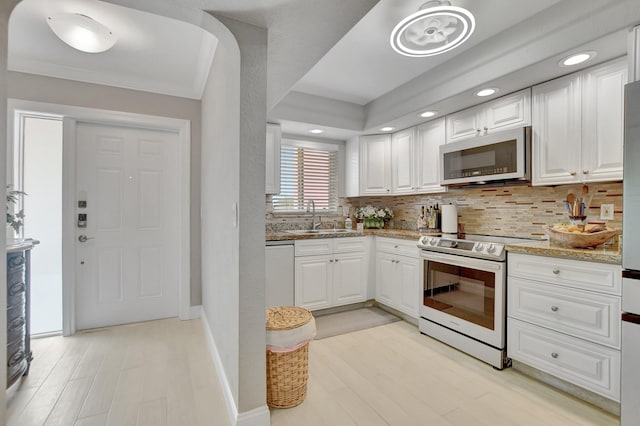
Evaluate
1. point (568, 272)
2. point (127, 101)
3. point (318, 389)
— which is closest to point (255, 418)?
point (318, 389)

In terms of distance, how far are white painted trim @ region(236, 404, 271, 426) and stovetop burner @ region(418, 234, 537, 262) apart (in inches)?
74.8

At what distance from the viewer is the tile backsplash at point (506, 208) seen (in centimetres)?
216

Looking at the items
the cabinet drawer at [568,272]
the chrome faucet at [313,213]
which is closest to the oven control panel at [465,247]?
the cabinet drawer at [568,272]

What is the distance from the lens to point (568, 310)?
6.09ft

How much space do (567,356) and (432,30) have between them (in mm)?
2202

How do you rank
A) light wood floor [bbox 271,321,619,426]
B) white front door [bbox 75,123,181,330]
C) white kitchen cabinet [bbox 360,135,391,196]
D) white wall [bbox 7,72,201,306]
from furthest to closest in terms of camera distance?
white kitchen cabinet [bbox 360,135,391,196]
white front door [bbox 75,123,181,330]
white wall [bbox 7,72,201,306]
light wood floor [bbox 271,321,619,426]

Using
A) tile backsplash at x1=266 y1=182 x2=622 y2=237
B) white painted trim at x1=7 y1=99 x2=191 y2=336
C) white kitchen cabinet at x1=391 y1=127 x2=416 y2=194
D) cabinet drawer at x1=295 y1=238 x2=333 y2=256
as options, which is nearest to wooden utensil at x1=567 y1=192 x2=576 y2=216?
tile backsplash at x1=266 y1=182 x2=622 y2=237

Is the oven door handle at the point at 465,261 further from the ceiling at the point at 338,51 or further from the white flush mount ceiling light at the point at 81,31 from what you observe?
the white flush mount ceiling light at the point at 81,31

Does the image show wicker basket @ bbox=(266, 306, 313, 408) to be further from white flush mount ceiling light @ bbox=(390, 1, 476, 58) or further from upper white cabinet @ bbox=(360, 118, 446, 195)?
upper white cabinet @ bbox=(360, 118, 446, 195)

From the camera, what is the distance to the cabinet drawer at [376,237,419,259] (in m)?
3.00

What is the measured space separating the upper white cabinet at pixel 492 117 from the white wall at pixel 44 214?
3888 mm

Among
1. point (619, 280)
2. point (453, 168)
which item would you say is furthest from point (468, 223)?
point (619, 280)

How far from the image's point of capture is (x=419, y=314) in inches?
113

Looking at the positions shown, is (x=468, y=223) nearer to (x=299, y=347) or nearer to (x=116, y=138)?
(x=299, y=347)
